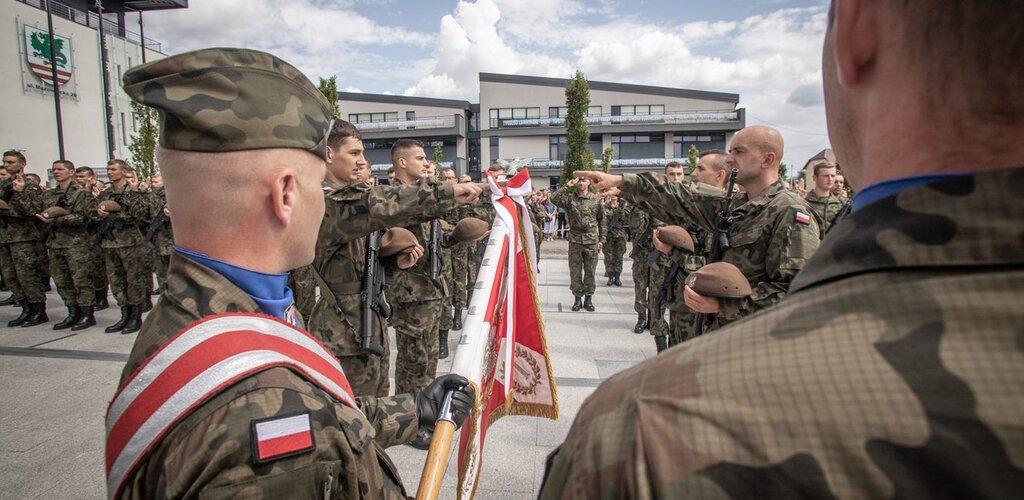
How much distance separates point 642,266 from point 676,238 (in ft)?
10.8

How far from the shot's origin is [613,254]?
1024cm

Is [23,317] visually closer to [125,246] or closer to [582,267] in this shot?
[125,246]

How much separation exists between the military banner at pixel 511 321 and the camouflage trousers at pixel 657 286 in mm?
2129

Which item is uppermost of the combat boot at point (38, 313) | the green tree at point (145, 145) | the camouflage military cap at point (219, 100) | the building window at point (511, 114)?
the building window at point (511, 114)

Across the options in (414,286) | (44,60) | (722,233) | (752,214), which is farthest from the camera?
(44,60)

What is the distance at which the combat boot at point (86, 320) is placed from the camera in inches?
264

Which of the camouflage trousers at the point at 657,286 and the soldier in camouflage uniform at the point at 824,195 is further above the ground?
the soldier in camouflage uniform at the point at 824,195

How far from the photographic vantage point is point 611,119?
35844 mm

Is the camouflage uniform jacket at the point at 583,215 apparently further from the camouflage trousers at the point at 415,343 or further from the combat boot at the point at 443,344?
the camouflage trousers at the point at 415,343

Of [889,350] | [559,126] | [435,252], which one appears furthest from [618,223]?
[559,126]

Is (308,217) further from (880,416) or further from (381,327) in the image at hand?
(381,327)

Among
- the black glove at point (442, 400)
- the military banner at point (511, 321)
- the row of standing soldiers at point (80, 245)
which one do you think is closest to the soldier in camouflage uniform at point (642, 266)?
the military banner at point (511, 321)

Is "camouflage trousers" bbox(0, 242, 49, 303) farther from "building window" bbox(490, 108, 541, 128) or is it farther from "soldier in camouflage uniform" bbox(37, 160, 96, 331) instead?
"building window" bbox(490, 108, 541, 128)

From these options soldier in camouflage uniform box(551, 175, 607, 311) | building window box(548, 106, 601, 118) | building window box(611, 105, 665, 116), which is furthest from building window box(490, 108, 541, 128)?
soldier in camouflage uniform box(551, 175, 607, 311)
